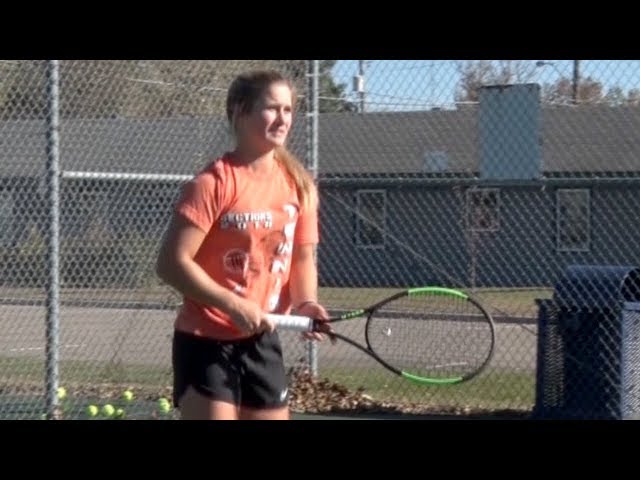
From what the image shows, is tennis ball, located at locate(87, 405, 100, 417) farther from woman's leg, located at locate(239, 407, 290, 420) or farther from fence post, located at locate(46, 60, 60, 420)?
woman's leg, located at locate(239, 407, 290, 420)

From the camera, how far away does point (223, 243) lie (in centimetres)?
430

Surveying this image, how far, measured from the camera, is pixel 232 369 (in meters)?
4.34

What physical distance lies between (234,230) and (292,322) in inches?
14.8

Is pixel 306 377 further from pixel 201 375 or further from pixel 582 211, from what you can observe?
pixel 582 211

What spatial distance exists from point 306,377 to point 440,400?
902 millimetres

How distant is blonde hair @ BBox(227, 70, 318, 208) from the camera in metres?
4.36

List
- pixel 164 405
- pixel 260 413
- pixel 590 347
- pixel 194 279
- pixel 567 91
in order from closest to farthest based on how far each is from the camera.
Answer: pixel 194 279 → pixel 260 413 → pixel 590 347 → pixel 164 405 → pixel 567 91

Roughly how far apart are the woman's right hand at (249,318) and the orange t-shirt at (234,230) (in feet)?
0.24

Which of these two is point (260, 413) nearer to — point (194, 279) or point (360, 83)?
point (194, 279)

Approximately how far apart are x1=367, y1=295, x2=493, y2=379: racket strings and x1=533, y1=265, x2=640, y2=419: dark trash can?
136cm

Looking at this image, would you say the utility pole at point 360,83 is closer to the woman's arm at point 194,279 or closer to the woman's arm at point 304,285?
the woman's arm at point 304,285

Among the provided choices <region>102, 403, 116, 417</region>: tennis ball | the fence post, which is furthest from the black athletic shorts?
<region>102, 403, 116, 417</region>: tennis ball

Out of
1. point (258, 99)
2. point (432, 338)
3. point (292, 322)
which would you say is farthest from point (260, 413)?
point (432, 338)
